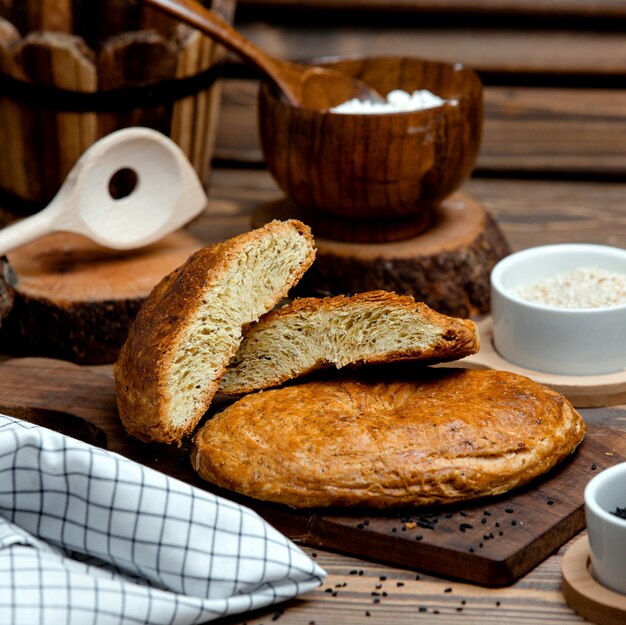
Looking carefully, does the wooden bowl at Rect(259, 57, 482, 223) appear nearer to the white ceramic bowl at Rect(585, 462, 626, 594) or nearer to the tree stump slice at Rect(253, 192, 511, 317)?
the tree stump slice at Rect(253, 192, 511, 317)

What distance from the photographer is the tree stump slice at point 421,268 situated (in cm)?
246

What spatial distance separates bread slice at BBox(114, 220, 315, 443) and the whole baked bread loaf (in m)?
0.07

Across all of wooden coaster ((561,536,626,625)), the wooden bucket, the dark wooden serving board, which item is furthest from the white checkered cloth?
the wooden bucket

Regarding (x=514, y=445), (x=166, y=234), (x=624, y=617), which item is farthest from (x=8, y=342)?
(x=624, y=617)

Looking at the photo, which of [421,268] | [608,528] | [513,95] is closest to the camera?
[608,528]

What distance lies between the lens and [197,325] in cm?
180

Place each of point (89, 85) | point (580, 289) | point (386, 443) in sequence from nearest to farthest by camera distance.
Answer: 1. point (386, 443)
2. point (580, 289)
3. point (89, 85)

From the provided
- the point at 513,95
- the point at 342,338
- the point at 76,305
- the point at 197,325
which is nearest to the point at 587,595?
the point at 342,338

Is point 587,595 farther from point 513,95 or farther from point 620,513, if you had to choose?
point 513,95

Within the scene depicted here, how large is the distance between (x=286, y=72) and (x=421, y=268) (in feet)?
1.89

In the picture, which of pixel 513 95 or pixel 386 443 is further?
pixel 513 95

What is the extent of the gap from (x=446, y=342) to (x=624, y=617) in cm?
55

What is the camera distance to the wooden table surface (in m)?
3.16

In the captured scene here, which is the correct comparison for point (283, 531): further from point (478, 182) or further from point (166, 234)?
point (478, 182)
